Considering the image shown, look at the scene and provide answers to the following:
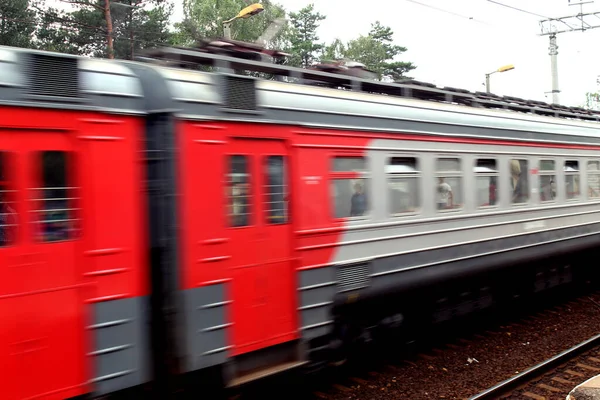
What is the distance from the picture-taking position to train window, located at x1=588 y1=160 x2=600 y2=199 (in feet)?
37.5

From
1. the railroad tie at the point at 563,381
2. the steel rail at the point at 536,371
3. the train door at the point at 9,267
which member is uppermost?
the train door at the point at 9,267

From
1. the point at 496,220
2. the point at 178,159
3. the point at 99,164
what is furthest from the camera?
the point at 496,220

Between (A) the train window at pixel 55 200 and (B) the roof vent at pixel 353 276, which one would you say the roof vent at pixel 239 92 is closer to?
(A) the train window at pixel 55 200

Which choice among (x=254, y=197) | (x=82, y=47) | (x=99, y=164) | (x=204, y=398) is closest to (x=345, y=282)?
(x=254, y=197)

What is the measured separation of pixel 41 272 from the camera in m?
4.17

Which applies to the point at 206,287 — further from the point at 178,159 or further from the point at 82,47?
the point at 82,47

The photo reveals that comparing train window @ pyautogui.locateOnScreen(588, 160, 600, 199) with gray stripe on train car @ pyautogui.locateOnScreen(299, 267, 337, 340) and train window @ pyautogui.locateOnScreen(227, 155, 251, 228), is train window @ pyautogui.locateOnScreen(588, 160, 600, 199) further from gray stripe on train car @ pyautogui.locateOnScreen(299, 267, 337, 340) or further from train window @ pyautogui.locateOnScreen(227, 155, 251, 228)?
train window @ pyautogui.locateOnScreen(227, 155, 251, 228)

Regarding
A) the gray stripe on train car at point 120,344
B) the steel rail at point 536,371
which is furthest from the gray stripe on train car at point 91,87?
the steel rail at point 536,371

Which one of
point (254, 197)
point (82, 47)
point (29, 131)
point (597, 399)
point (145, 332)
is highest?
point (82, 47)

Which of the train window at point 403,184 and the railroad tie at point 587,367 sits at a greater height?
the train window at point 403,184

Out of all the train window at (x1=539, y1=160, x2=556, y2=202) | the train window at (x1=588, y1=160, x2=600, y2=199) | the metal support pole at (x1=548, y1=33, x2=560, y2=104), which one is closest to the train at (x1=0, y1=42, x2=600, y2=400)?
the train window at (x1=539, y1=160, x2=556, y2=202)

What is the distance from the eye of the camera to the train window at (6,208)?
161 inches

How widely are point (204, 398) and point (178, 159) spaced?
2.03 metres

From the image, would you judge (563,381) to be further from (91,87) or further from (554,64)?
(554,64)
